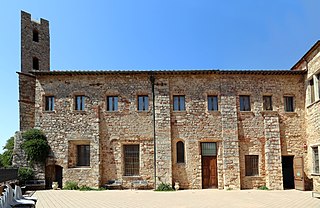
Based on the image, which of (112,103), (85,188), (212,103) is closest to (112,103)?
(112,103)

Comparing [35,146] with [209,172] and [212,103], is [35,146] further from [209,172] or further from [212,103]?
[212,103]

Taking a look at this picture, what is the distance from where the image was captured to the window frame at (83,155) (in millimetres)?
18969

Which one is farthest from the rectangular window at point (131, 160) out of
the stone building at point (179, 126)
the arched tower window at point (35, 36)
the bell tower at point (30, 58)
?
the arched tower window at point (35, 36)

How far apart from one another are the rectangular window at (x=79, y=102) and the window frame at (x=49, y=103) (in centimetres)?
145

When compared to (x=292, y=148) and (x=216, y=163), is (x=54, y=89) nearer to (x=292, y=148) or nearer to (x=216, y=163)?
(x=216, y=163)

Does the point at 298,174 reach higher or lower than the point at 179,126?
lower

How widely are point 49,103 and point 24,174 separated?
178 inches

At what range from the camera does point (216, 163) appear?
1894cm

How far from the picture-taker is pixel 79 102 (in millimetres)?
19266

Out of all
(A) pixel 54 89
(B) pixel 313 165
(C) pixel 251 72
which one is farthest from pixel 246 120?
(A) pixel 54 89

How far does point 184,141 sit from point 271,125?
5.53 m

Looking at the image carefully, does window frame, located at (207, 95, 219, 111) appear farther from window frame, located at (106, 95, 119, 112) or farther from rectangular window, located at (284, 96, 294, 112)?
window frame, located at (106, 95, 119, 112)

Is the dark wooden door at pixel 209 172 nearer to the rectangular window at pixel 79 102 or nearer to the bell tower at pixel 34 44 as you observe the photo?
the rectangular window at pixel 79 102

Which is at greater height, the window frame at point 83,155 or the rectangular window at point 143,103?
the rectangular window at point 143,103
